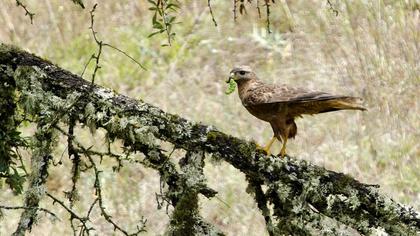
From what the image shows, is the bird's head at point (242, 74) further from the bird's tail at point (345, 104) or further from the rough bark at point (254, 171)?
the rough bark at point (254, 171)

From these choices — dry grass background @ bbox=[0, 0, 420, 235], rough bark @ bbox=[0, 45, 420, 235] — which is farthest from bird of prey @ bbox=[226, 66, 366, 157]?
dry grass background @ bbox=[0, 0, 420, 235]

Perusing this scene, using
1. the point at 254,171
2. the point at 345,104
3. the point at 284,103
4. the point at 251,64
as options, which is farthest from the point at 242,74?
the point at 251,64

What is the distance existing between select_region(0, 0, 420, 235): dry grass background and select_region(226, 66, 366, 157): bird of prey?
16.7ft

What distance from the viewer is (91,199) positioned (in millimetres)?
9922

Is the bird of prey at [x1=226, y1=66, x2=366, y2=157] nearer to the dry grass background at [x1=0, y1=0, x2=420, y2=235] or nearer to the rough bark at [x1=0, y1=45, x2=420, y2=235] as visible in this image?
the rough bark at [x1=0, y1=45, x2=420, y2=235]

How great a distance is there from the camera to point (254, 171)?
10.5 ft

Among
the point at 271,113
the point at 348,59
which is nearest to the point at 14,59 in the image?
the point at 271,113

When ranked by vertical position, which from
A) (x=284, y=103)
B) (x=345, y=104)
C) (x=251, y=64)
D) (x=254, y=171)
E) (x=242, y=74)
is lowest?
(x=254, y=171)

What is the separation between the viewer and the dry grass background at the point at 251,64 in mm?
9930

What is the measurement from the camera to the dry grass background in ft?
32.6

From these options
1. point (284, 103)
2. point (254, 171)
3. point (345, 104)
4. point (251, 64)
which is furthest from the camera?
point (251, 64)

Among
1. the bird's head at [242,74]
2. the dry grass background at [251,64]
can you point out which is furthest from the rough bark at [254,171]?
the dry grass background at [251,64]

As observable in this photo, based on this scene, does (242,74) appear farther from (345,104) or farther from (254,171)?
(254,171)

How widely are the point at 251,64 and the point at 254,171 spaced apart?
29.1ft
